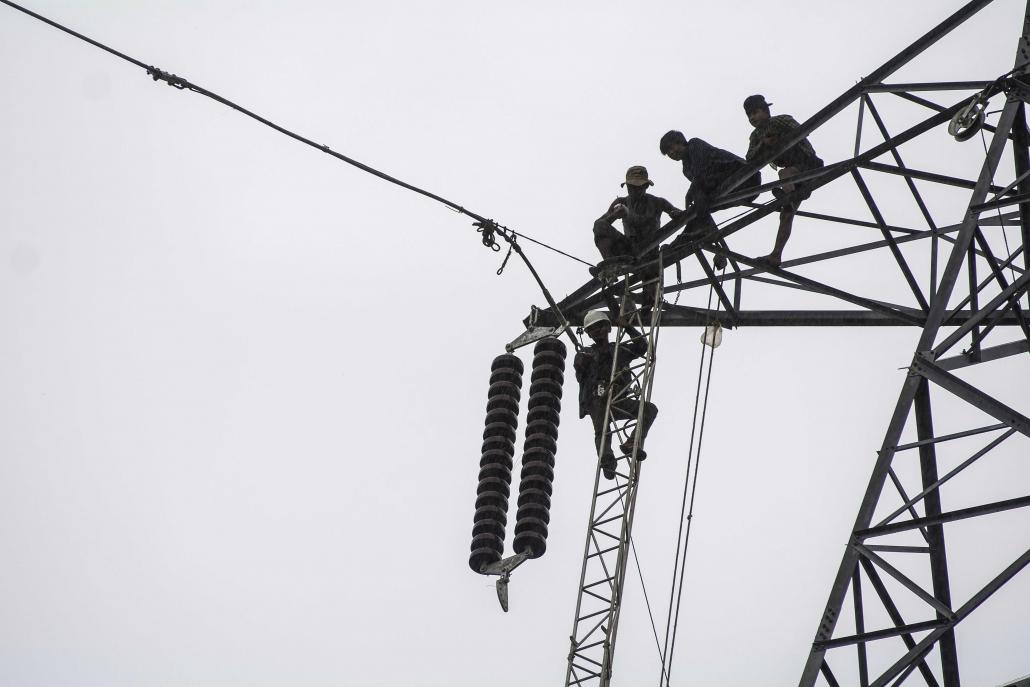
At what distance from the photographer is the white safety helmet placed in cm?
1558

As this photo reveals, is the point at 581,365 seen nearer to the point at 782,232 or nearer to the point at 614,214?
the point at 614,214

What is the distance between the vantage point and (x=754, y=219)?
47.4 ft

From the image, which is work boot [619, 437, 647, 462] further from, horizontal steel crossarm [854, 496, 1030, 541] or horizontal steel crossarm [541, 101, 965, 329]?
horizontal steel crossarm [854, 496, 1030, 541]

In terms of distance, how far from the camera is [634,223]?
15.6 meters

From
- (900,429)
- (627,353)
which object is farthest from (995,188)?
(627,353)

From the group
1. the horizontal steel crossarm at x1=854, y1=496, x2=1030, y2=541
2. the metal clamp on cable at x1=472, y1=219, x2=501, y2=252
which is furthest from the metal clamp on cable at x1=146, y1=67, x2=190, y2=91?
the horizontal steel crossarm at x1=854, y1=496, x2=1030, y2=541

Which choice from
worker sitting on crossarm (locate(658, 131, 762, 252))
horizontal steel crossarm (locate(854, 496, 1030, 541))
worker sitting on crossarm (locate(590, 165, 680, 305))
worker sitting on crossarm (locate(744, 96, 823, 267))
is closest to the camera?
horizontal steel crossarm (locate(854, 496, 1030, 541))

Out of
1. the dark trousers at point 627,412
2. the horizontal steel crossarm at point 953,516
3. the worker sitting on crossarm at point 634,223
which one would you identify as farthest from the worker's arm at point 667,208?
the horizontal steel crossarm at point 953,516

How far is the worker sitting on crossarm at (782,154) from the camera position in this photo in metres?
14.3

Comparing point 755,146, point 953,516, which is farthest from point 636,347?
point 953,516

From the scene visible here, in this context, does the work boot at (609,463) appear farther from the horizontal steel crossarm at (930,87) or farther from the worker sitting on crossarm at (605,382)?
the horizontal steel crossarm at (930,87)

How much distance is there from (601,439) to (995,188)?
4.89 metres

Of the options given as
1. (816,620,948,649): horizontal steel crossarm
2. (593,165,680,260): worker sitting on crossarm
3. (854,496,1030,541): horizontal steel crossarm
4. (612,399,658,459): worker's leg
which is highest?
(593,165,680,260): worker sitting on crossarm

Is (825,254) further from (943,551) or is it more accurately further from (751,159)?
(943,551)
